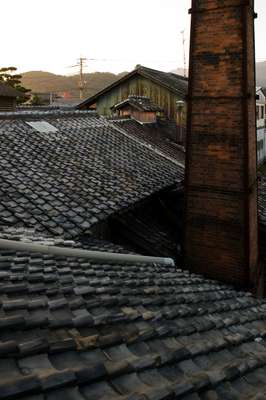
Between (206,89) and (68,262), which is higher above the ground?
(206,89)

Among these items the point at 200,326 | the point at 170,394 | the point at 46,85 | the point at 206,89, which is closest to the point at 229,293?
the point at 200,326

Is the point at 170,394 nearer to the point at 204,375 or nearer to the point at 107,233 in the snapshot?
the point at 204,375

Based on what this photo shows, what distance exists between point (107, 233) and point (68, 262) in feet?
14.5

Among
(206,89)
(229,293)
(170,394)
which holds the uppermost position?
(206,89)

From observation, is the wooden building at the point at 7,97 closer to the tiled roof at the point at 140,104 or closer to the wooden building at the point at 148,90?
the wooden building at the point at 148,90

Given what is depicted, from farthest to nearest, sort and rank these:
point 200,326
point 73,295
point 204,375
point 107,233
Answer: point 107,233
point 200,326
point 73,295
point 204,375

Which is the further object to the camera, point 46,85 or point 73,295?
point 46,85

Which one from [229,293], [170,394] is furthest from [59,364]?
[229,293]

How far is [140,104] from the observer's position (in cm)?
1848

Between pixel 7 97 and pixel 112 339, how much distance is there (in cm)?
3038

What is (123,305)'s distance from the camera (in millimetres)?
3717

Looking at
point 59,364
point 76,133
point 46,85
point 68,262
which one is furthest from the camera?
point 46,85

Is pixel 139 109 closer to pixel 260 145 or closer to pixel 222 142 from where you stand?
pixel 222 142

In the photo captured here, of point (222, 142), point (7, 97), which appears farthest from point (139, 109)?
point (7, 97)
